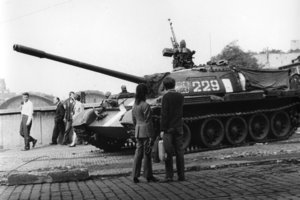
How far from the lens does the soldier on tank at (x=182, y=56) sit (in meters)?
14.4

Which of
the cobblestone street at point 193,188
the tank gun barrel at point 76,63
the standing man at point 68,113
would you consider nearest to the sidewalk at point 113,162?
the cobblestone street at point 193,188

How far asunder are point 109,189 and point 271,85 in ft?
28.3

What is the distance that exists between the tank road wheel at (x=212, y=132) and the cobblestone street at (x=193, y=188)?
4.35 m

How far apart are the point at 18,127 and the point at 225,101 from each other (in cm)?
868

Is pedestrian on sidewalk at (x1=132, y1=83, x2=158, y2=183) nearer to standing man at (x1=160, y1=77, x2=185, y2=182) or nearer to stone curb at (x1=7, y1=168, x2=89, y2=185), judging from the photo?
standing man at (x1=160, y1=77, x2=185, y2=182)

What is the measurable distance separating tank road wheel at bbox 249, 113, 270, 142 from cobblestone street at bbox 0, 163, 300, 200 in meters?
5.41

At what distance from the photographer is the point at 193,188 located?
6.65 meters

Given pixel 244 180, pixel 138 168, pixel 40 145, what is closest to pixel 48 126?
pixel 40 145

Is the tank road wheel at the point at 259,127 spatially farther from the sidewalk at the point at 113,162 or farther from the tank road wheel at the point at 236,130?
the sidewalk at the point at 113,162

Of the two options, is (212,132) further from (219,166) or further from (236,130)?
(219,166)

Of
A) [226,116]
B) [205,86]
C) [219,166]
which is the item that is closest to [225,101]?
[226,116]

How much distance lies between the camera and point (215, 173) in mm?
7918

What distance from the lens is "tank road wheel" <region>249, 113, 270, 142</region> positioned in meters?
13.5

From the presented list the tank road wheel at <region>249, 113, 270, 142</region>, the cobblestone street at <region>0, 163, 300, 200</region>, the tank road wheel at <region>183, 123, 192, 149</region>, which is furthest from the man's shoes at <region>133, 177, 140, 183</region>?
the tank road wheel at <region>249, 113, 270, 142</region>
